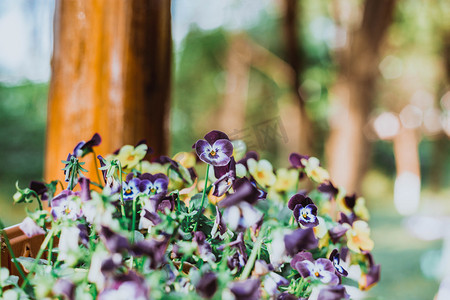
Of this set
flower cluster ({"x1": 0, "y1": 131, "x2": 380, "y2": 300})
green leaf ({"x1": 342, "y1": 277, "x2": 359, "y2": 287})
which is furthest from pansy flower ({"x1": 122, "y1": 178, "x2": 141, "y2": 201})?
green leaf ({"x1": 342, "y1": 277, "x2": 359, "y2": 287})

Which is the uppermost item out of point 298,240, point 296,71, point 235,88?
point 235,88

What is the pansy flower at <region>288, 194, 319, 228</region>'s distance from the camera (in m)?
0.53

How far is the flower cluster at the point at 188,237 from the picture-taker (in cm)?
40

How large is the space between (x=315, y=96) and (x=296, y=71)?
11.3 ft

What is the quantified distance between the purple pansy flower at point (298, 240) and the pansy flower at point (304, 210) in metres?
0.06

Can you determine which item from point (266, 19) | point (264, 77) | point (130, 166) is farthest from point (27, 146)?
point (130, 166)

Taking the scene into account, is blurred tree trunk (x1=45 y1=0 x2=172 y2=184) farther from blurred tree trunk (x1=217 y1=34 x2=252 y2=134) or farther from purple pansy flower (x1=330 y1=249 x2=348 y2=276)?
blurred tree trunk (x1=217 y1=34 x2=252 y2=134)

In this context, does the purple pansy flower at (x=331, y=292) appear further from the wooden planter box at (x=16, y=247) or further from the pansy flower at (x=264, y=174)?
the wooden planter box at (x=16, y=247)

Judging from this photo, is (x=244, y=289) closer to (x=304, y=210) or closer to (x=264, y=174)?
(x=304, y=210)

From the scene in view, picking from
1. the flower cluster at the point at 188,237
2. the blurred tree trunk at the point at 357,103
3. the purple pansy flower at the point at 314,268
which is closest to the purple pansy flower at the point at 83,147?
the flower cluster at the point at 188,237

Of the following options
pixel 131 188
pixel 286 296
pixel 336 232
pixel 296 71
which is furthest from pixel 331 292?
pixel 296 71

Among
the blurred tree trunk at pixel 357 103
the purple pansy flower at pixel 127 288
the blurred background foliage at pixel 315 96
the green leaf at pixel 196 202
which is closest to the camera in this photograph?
the purple pansy flower at pixel 127 288

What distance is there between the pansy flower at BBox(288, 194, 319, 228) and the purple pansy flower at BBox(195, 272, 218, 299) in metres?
0.17

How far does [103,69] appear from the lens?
0.93 meters
